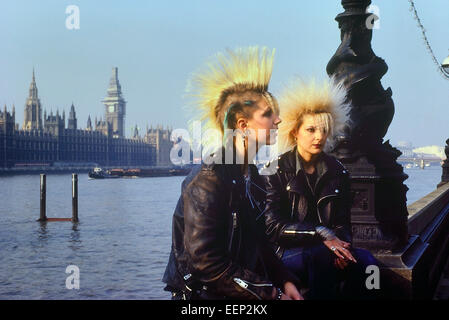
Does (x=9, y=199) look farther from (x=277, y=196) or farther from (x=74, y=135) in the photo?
(x=74, y=135)

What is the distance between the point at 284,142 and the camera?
8.27ft

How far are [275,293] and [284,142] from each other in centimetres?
70

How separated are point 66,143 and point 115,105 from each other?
54.8 meters

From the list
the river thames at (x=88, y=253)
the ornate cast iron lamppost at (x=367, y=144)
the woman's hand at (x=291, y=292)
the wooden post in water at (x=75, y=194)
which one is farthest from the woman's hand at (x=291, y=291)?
the wooden post in water at (x=75, y=194)

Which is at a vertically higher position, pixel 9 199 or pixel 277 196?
pixel 277 196

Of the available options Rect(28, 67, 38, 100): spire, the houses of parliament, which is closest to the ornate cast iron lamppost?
the houses of parliament

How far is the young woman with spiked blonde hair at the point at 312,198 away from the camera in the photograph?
7.98ft

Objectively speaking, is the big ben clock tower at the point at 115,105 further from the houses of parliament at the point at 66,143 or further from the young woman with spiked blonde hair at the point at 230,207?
the young woman with spiked blonde hair at the point at 230,207

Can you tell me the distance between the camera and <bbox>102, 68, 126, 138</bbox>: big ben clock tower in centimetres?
15825

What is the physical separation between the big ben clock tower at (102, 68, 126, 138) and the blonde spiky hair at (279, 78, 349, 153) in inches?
6019

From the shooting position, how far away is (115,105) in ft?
534

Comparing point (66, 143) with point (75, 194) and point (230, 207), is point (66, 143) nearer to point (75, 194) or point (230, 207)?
point (75, 194)
